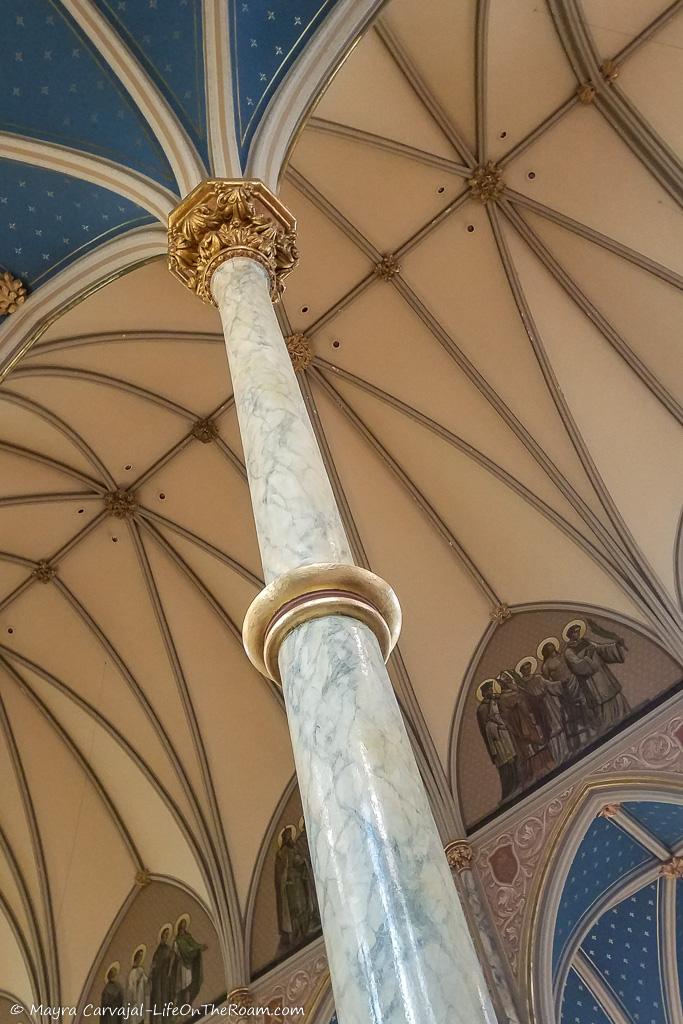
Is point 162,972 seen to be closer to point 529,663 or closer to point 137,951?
point 137,951

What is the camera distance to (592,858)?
31.4 feet

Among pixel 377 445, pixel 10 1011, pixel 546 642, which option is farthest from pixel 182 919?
pixel 377 445

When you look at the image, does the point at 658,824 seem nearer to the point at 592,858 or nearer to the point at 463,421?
the point at 592,858

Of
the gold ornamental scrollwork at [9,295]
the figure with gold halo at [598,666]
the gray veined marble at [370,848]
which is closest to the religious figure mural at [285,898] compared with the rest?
the figure with gold halo at [598,666]

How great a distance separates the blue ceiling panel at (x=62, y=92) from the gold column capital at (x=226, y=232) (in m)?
0.88

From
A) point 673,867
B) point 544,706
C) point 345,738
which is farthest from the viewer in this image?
point 673,867

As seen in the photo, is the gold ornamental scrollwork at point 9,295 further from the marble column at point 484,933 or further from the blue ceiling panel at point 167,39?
the marble column at point 484,933

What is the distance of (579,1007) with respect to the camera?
38.7ft

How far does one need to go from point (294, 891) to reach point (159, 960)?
6.34ft

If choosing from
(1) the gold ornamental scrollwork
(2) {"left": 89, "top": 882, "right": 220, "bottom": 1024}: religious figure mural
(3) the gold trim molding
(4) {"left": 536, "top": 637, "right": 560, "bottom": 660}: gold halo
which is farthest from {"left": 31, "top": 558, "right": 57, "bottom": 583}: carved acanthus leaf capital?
(3) the gold trim molding

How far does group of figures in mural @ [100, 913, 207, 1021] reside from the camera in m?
10.8

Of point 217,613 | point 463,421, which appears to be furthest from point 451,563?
point 217,613

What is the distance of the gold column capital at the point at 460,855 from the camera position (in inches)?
362

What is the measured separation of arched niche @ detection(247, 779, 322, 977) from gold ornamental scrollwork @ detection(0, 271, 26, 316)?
5780 millimetres
